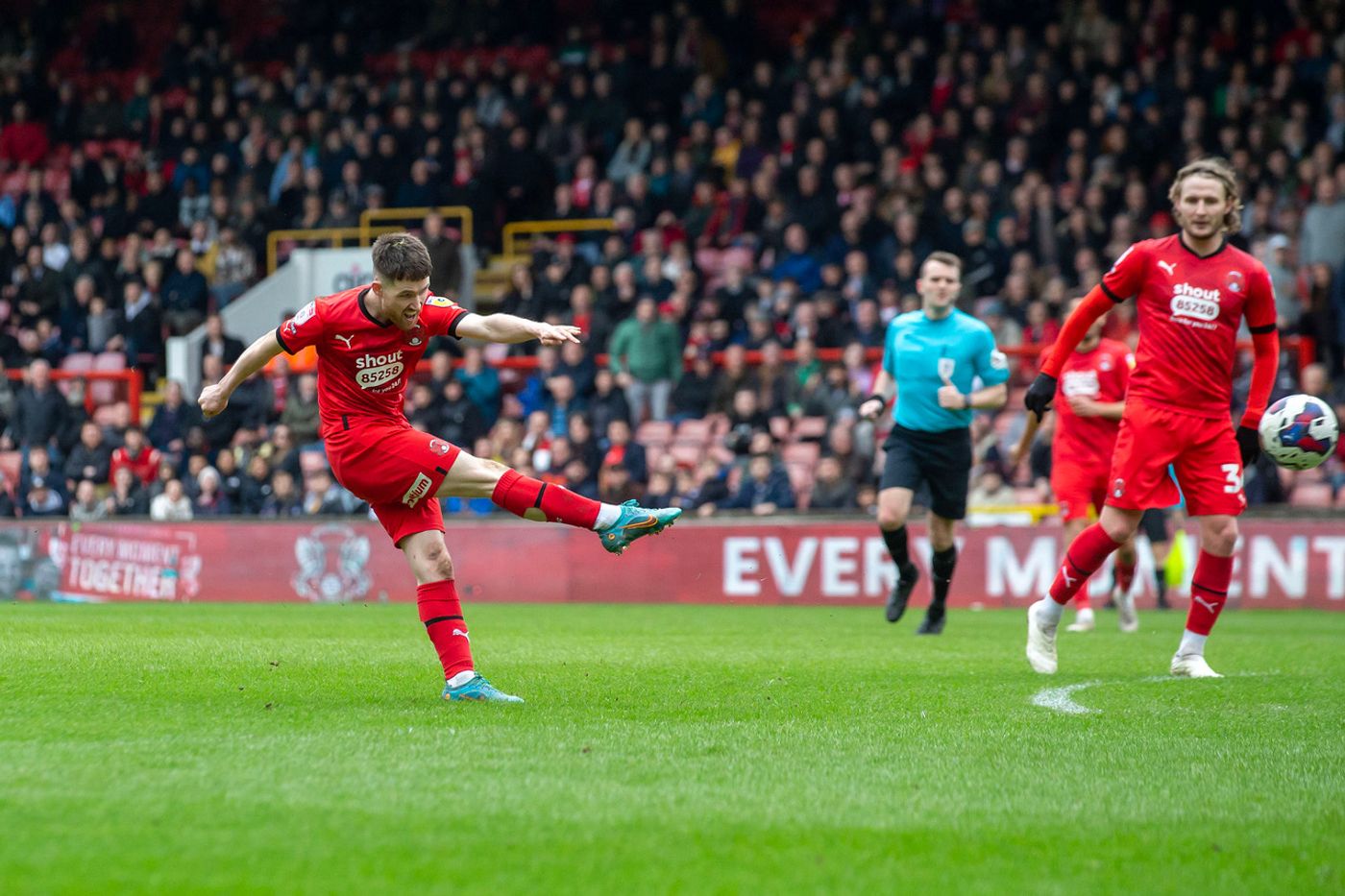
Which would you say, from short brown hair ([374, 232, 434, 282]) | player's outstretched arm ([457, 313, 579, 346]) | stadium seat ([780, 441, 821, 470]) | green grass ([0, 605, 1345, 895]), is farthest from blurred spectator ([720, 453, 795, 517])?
short brown hair ([374, 232, 434, 282])

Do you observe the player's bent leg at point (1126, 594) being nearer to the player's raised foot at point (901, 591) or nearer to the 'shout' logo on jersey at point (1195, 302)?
the player's raised foot at point (901, 591)

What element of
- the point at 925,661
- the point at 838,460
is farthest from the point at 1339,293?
the point at 925,661

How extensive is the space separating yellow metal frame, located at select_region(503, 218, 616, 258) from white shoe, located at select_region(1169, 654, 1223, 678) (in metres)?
14.9

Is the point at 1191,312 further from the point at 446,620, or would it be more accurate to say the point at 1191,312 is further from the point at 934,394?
the point at 446,620

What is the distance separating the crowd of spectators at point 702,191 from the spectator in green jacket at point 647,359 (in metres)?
0.03

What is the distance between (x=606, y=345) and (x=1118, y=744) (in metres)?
14.7

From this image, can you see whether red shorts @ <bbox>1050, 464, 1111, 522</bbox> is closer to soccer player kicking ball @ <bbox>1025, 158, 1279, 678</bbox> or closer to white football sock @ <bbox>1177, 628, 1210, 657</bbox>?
white football sock @ <bbox>1177, 628, 1210, 657</bbox>

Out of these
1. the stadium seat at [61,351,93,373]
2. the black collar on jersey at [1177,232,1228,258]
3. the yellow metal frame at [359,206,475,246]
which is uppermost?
the yellow metal frame at [359,206,475,246]

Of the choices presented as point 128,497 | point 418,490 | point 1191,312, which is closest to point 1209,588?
point 1191,312

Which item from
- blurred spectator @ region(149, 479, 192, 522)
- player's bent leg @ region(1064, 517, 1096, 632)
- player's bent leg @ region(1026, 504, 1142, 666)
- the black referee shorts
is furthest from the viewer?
blurred spectator @ region(149, 479, 192, 522)

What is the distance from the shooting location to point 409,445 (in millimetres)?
6891

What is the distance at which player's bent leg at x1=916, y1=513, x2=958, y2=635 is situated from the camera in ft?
36.3

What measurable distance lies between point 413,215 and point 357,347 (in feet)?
55.0

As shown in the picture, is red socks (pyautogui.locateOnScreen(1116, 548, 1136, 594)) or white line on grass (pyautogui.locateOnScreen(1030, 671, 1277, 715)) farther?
red socks (pyautogui.locateOnScreen(1116, 548, 1136, 594))
